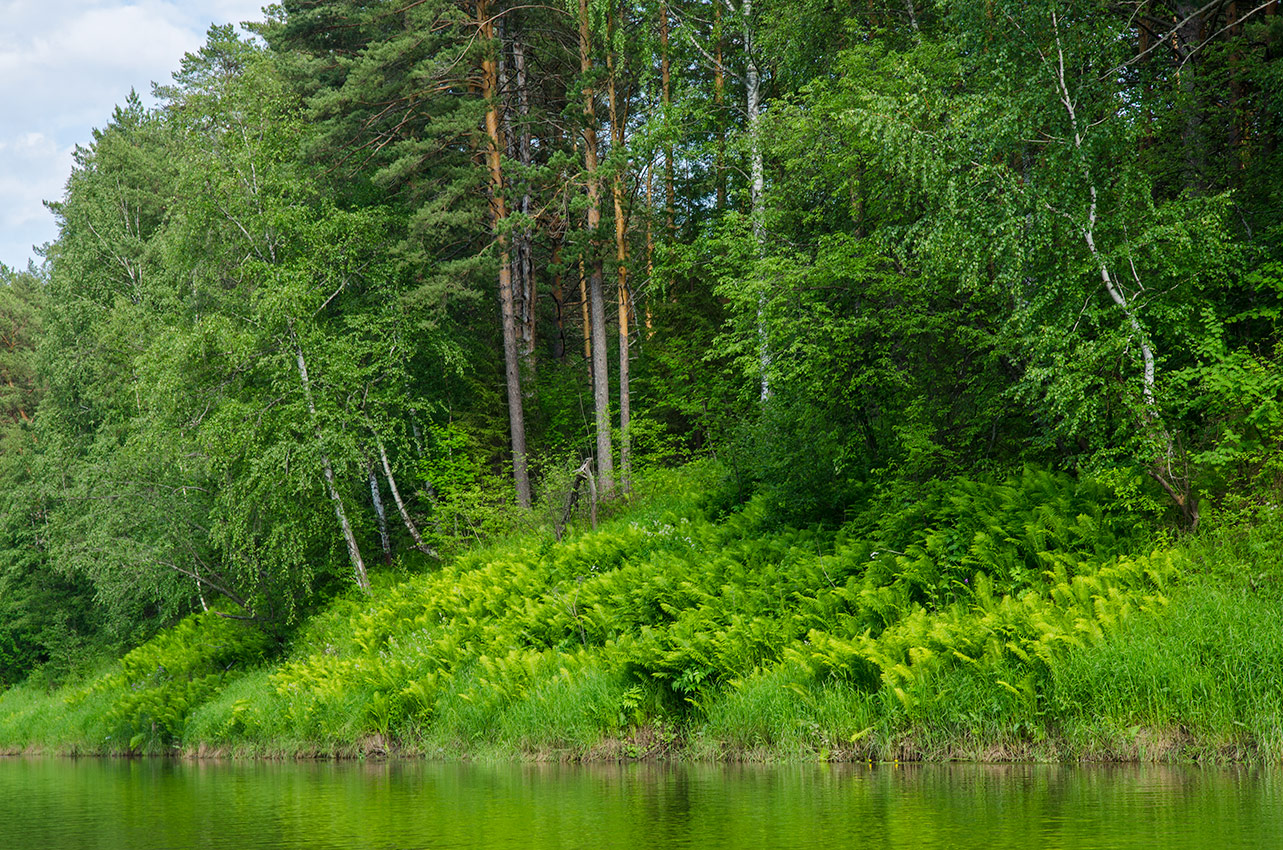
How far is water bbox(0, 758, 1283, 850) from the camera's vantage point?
16.3 ft

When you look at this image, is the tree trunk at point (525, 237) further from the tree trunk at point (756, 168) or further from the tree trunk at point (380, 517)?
→ the tree trunk at point (756, 168)

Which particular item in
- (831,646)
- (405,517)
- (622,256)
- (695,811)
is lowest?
(695,811)

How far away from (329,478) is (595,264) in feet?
23.1

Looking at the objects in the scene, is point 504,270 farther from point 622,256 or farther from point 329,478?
point 329,478

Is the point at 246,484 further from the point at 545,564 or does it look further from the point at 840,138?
the point at 840,138

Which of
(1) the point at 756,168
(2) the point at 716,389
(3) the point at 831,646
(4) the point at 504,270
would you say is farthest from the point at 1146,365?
(4) the point at 504,270

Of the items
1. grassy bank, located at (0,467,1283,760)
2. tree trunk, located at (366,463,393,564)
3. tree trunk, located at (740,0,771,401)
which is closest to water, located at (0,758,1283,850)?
grassy bank, located at (0,467,1283,760)

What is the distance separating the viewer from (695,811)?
6.28 meters

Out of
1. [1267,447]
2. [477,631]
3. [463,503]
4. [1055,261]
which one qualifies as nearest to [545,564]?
[477,631]

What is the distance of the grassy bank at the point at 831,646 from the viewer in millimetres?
→ 7852

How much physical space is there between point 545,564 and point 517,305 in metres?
11.1

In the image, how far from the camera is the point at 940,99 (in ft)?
35.4

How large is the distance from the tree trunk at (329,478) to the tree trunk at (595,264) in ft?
16.6

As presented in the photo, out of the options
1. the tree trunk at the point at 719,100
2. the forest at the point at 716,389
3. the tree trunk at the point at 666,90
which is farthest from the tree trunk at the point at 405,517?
the tree trunk at the point at 719,100
